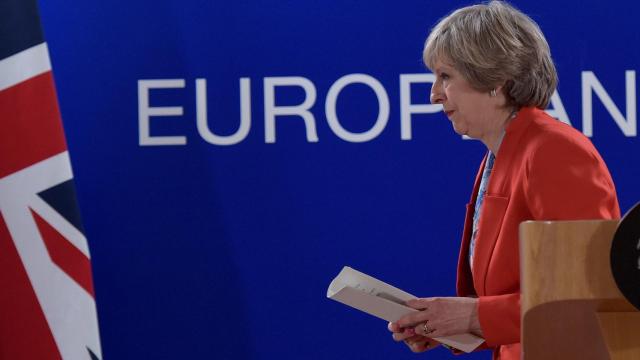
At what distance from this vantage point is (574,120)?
9.57 ft

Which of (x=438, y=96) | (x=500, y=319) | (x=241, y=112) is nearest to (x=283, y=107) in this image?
(x=241, y=112)

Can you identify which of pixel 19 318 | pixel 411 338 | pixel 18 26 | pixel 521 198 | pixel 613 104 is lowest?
pixel 19 318

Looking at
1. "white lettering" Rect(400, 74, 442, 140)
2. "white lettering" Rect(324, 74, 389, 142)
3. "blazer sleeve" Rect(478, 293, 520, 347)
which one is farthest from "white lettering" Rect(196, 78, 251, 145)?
"blazer sleeve" Rect(478, 293, 520, 347)

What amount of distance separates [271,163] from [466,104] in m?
1.33

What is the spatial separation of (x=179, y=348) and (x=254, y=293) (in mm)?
293

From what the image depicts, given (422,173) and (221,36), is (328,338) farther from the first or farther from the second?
(221,36)

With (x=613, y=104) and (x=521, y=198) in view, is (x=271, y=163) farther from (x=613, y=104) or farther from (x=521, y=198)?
(x=521, y=198)

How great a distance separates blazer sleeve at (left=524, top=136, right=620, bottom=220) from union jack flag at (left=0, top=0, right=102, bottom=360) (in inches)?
56.0

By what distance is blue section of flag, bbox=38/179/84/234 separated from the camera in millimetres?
2479

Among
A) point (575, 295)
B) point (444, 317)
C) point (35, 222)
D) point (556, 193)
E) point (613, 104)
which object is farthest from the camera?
point (613, 104)

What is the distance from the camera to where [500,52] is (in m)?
1.63

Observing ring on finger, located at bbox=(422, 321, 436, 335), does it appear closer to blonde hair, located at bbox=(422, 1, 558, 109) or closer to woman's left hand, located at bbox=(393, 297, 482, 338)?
woman's left hand, located at bbox=(393, 297, 482, 338)

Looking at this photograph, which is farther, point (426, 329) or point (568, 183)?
point (426, 329)

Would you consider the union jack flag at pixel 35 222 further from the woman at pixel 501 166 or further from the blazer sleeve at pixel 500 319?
the blazer sleeve at pixel 500 319
